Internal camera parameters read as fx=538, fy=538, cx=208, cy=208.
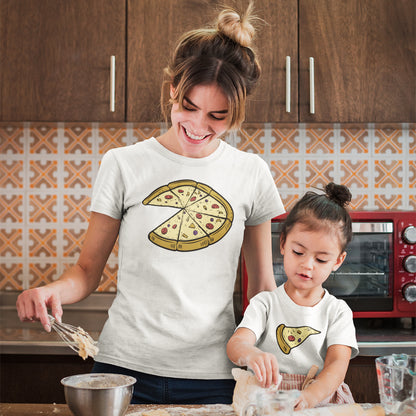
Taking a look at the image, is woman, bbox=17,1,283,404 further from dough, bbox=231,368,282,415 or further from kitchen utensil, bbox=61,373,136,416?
kitchen utensil, bbox=61,373,136,416

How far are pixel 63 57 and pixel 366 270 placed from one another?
1.36m

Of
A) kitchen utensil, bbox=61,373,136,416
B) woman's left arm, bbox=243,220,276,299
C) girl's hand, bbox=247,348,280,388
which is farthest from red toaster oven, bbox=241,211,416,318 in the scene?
kitchen utensil, bbox=61,373,136,416

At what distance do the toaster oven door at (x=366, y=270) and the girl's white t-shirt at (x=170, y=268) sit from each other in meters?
0.71

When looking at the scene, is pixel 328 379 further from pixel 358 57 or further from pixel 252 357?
pixel 358 57

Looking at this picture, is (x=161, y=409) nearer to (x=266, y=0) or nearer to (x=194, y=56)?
(x=194, y=56)

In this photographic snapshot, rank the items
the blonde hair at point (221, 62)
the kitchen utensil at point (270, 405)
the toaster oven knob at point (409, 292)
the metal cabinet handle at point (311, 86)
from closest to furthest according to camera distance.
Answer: the kitchen utensil at point (270, 405) < the blonde hair at point (221, 62) < the toaster oven knob at point (409, 292) < the metal cabinet handle at point (311, 86)

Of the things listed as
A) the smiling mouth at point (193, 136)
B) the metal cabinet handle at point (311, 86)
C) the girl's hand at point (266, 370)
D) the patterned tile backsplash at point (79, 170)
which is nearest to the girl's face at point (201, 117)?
the smiling mouth at point (193, 136)

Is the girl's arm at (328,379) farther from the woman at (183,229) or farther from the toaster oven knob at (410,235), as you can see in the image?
the toaster oven knob at (410,235)

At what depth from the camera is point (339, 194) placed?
1.31 metres

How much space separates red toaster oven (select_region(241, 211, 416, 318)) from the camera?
1913 mm

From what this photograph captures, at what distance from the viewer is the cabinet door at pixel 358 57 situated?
6.66 ft

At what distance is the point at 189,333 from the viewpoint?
117 centimetres

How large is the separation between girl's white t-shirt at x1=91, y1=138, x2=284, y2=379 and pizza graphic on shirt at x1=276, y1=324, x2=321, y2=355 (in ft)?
0.36

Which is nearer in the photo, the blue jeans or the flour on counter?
the flour on counter
